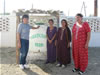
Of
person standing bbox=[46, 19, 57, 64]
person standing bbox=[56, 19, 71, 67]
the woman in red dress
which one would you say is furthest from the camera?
person standing bbox=[46, 19, 57, 64]

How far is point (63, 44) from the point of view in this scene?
5.15 metres

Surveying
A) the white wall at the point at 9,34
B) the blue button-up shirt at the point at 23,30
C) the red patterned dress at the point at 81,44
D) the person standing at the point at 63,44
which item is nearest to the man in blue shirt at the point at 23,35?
the blue button-up shirt at the point at 23,30

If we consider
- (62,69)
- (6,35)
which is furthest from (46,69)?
(6,35)

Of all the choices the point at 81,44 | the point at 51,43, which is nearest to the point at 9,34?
the point at 51,43

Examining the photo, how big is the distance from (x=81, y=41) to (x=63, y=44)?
0.80m

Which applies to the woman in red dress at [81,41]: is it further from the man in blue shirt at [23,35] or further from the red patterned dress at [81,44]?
the man in blue shirt at [23,35]

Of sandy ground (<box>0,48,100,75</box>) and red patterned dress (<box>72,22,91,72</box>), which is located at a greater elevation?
red patterned dress (<box>72,22,91,72</box>)

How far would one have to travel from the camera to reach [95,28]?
876 centimetres

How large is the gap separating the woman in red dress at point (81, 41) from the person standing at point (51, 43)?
92 cm

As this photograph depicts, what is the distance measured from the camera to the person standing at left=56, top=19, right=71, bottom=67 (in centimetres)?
506

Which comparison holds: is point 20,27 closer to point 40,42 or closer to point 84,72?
point 40,42

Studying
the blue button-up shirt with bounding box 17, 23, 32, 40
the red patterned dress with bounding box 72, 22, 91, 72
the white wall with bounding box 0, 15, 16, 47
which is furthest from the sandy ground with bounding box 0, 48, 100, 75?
the white wall with bounding box 0, 15, 16, 47

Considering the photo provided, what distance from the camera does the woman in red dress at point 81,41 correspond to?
14.5ft

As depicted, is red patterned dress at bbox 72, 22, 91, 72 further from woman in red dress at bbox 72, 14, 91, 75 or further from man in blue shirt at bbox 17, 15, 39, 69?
man in blue shirt at bbox 17, 15, 39, 69
